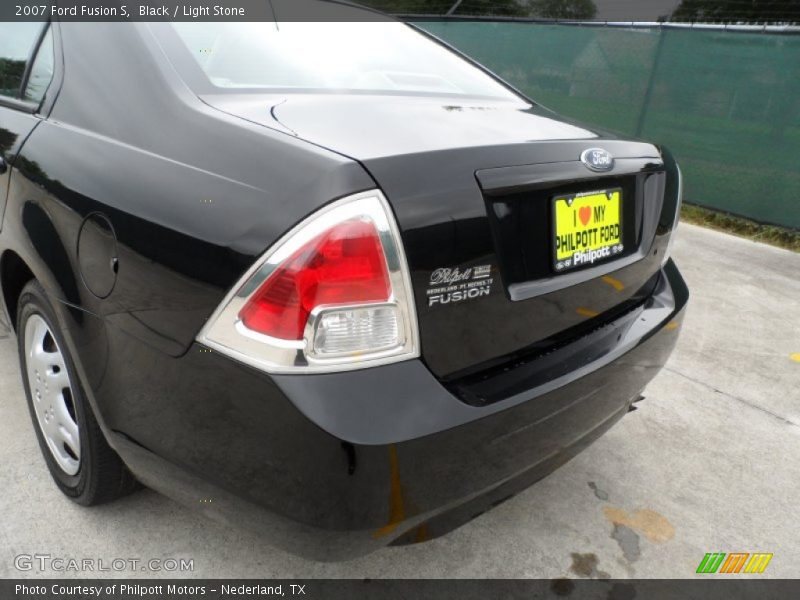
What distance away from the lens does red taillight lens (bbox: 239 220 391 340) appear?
1128 mm

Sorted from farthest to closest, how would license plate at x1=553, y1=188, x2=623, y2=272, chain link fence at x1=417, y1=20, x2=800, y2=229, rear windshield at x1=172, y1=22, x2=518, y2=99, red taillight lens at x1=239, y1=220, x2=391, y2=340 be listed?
1. chain link fence at x1=417, y1=20, x2=800, y2=229
2. rear windshield at x1=172, y1=22, x2=518, y2=99
3. license plate at x1=553, y1=188, x2=623, y2=272
4. red taillight lens at x1=239, y1=220, x2=391, y2=340

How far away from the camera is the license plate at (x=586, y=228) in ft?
4.76

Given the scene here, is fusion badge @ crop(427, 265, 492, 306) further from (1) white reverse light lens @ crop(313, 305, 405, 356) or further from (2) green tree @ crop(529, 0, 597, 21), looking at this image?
(2) green tree @ crop(529, 0, 597, 21)

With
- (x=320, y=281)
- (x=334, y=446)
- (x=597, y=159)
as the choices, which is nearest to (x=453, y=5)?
(x=597, y=159)

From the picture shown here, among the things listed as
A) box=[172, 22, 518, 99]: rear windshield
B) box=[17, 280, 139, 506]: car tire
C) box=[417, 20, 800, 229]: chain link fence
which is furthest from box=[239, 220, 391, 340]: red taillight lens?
→ box=[417, 20, 800, 229]: chain link fence

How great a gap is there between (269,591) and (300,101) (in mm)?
1267

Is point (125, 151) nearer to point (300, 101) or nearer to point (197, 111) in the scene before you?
point (197, 111)

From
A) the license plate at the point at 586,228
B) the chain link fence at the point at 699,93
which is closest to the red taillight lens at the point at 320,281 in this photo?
the license plate at the point at 586,228

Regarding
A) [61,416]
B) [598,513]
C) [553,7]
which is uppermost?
[553,7]

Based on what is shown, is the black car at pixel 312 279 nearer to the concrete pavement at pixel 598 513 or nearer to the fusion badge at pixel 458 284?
the fusion badge at pixel 458 284

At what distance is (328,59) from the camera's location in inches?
73.9

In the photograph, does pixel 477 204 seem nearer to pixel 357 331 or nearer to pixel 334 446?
pixel 357 331

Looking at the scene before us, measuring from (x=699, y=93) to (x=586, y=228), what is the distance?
240 inches

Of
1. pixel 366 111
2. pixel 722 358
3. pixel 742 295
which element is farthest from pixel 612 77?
pixel 366 111
